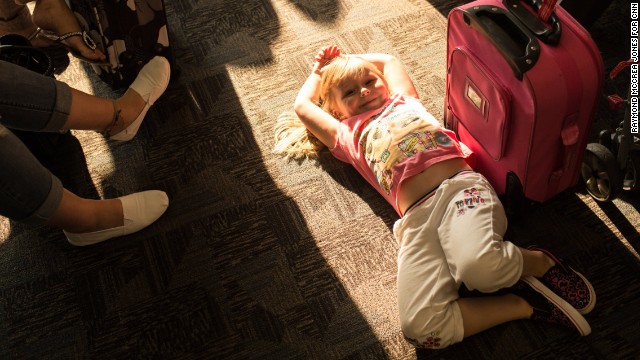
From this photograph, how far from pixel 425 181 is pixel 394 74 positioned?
42cm

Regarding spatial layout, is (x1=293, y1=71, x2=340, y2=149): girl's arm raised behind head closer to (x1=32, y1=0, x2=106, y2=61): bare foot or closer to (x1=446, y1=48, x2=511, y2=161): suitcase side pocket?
(x1=446, y1=48, x2=511, y2=161): suitcase side pocket

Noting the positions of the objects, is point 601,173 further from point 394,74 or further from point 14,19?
point 14,19

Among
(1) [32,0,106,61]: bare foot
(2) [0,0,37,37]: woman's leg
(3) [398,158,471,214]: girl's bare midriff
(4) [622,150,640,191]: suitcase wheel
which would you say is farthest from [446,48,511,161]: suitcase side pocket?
(2) [0,0,37,37]: woman's leg

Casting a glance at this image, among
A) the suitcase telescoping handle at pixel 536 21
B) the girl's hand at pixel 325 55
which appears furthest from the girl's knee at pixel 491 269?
the girl's hand at pixel 325 55

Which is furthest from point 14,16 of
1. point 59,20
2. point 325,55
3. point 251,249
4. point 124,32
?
point 251,249

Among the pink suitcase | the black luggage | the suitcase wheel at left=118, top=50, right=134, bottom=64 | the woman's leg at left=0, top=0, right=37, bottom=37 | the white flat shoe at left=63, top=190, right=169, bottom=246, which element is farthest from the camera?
the woman's leg at left=0, top=0, right=37, bottom=37

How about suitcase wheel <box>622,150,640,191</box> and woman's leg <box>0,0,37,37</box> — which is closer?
suitcase wheel <box>622,150,640,191</box>

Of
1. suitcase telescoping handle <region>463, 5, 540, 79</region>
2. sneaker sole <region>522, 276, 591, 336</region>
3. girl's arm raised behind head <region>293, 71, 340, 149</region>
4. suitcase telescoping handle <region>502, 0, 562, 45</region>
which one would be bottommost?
sneaker sole <region>522, 276, 591, 336</region>

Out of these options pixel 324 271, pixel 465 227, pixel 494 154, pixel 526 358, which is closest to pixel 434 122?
pixel 494 154

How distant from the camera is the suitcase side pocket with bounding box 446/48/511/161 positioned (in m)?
1.33

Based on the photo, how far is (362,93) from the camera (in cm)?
159

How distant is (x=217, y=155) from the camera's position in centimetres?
177

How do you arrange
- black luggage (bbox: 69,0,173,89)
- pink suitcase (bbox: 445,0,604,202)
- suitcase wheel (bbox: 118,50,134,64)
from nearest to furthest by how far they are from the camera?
1. pink suitcase (bbox: 445,0,604,202)
2. black luggage (bbox: 69,0,173,89)
3. suitcase wheel (bbox: 118,50,134,64)

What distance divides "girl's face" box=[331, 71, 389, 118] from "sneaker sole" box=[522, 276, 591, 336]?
2.04 feet
